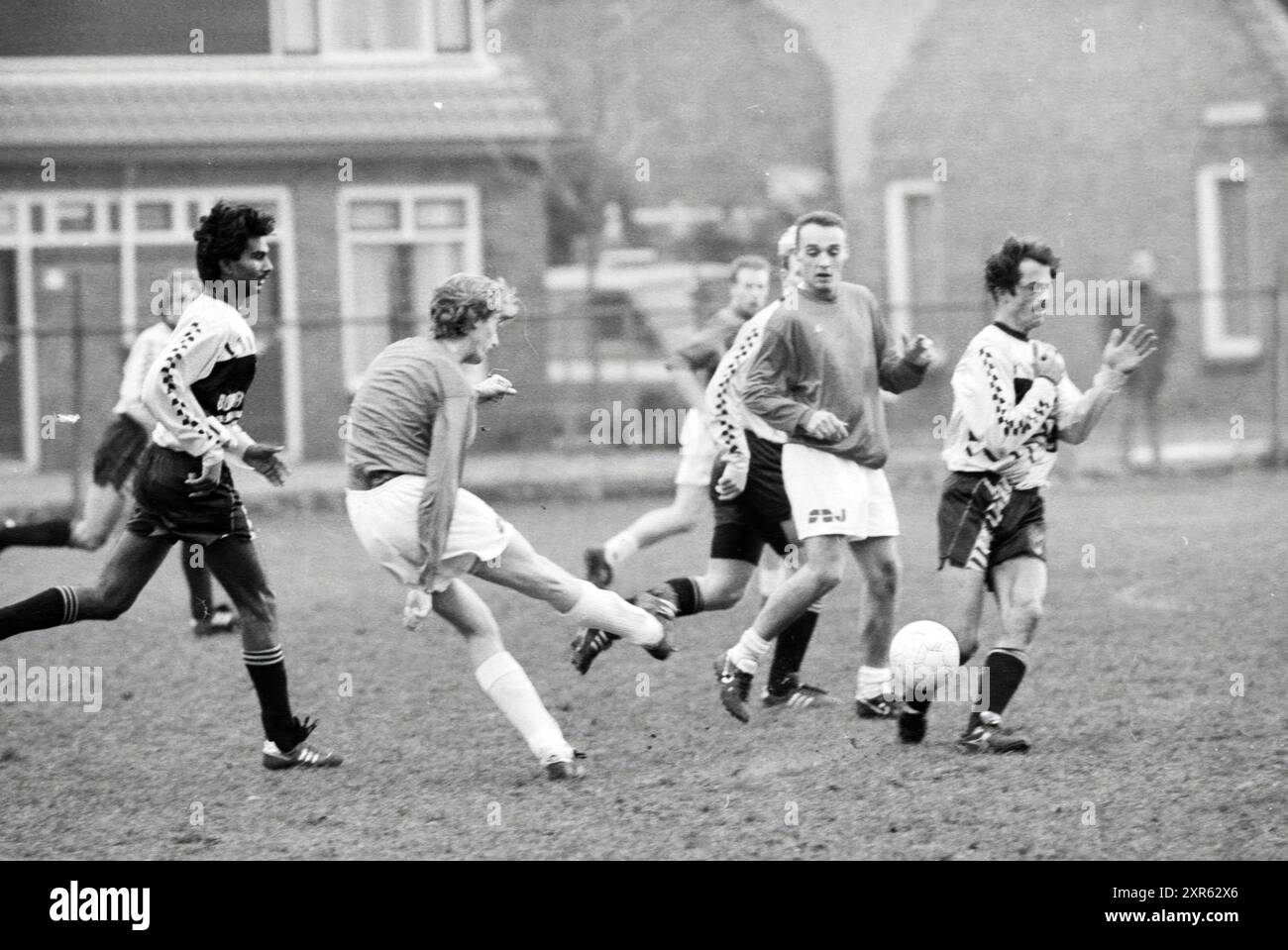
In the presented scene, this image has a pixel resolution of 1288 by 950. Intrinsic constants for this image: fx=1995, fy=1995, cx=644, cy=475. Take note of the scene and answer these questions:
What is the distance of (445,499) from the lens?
21.5 ft

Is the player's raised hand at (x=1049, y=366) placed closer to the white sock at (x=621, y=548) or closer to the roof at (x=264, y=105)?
the white sock at (x=621, y=548)

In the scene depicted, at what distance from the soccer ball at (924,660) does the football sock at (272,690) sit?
219 cm

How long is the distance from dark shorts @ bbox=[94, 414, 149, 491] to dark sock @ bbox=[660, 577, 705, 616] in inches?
141

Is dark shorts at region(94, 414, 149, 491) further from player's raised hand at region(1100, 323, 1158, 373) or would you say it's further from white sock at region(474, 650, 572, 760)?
player's raised hand at region(1100, 323, 1158, 373)

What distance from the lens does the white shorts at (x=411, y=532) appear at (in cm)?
667

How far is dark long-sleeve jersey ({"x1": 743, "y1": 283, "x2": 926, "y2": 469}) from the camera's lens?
7449 millimetres

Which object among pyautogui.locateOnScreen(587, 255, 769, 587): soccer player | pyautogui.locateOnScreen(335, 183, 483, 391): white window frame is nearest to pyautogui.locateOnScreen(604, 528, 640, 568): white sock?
pyautogui.locateOnScreen(587, 255, 769, 587): soccer player

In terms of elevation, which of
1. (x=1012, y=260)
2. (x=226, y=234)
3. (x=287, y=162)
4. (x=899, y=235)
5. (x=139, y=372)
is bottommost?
(x=139, y=372)

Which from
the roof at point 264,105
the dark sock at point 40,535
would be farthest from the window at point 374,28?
the dark sock at point 40,535

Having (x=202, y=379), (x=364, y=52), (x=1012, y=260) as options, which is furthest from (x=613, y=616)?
(x=364, y=52)

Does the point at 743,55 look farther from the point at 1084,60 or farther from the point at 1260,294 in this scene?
the point at 1260,294

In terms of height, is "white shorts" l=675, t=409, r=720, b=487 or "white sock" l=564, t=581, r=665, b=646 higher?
"white shorts" l=675, t=409, r=720, b=487

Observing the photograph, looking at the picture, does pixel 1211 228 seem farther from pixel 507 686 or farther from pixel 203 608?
pixel 507 686

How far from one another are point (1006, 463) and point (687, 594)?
1587mm
